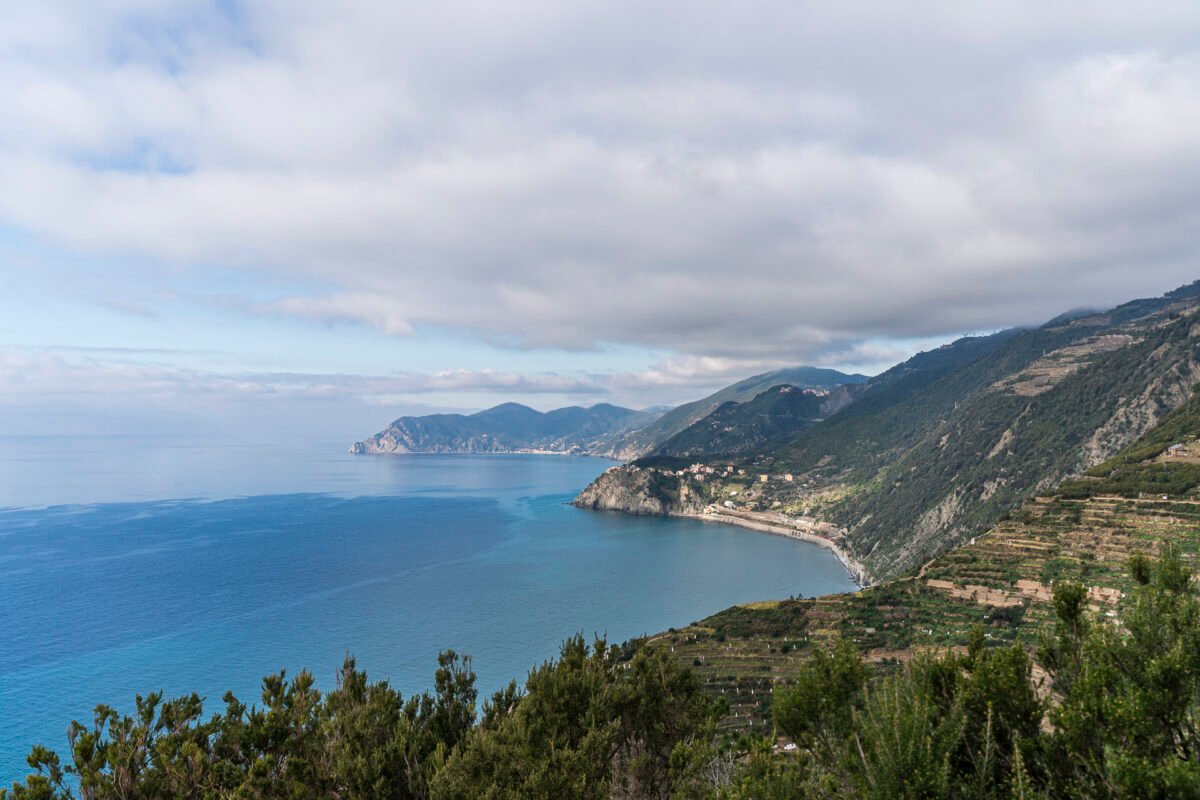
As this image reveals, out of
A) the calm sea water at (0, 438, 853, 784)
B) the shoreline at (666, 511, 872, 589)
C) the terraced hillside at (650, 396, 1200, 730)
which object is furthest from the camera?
the shoreline at (666, 511, 872, 589)

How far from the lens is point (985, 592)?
60094mm

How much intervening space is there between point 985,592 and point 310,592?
96341mm

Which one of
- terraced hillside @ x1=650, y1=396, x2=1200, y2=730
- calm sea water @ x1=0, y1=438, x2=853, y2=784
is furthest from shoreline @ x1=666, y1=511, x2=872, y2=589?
terraced hillside @ x1=650, y1=396, x2=1200, y2=730

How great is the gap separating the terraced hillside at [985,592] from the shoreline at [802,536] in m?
50.7

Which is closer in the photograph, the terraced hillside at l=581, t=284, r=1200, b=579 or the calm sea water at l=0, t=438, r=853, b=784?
the calm sea water at l=0, t=438, r=853, b=784

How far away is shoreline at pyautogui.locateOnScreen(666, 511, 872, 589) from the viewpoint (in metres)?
126

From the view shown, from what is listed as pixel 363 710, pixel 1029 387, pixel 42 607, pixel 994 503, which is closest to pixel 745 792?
pixel 363 710

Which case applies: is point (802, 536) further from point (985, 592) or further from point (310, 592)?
point (310, 592)

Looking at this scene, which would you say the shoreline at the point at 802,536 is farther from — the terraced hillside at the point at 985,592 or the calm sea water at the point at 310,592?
the terraced hillside at the point at 985,592

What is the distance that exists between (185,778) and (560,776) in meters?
7.82

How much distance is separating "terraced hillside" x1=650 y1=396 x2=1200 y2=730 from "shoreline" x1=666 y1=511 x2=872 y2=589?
50686 mm

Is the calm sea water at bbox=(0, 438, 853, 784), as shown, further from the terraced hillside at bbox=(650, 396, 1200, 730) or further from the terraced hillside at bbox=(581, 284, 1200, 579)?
the terraced hillside at bbox=(650, 396, 1200, 730)

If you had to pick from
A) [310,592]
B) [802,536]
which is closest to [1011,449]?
[802,536]

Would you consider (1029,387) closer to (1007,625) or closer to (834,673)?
(1007,625)
